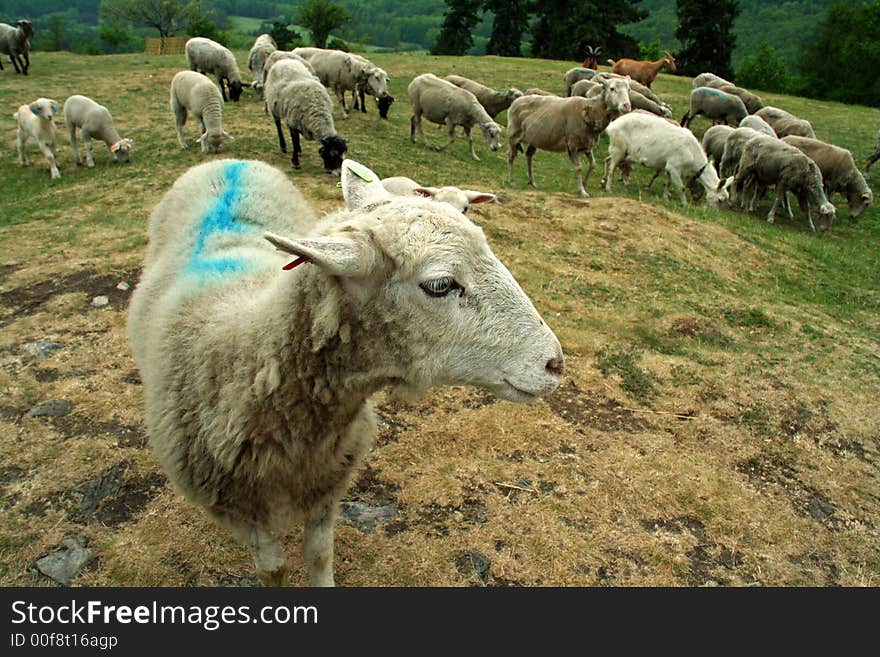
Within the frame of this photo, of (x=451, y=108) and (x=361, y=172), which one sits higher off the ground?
(x=361, y=172)

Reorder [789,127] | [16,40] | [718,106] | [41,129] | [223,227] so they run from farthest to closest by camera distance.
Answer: [16,40] → [718,106] → [789,127] → [41,129] → [223,227]

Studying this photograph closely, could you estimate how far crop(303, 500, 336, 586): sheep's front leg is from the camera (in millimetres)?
2480

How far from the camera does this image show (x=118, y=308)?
5289mm

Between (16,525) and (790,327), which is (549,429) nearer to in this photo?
(16,525)

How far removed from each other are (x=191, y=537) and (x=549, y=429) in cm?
248

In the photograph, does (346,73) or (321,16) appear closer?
(346,73)

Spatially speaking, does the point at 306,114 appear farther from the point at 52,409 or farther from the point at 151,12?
the point at 151,12

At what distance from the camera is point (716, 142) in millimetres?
14008

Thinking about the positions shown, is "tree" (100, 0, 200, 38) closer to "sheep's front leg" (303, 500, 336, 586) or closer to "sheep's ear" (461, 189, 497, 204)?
"sheep's ear" (461, 189, 497, 204)

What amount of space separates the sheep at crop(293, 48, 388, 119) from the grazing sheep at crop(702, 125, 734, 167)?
8.58 m

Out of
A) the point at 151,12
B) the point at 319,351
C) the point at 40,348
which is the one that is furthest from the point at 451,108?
the point at 151,12

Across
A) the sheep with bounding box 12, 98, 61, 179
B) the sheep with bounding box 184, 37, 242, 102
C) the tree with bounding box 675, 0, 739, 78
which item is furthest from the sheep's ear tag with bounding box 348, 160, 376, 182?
the tree with bounding box 675, 0, 739, 78

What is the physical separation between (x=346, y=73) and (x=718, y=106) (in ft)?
38.2

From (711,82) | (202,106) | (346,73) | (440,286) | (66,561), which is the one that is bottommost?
(66,561)
